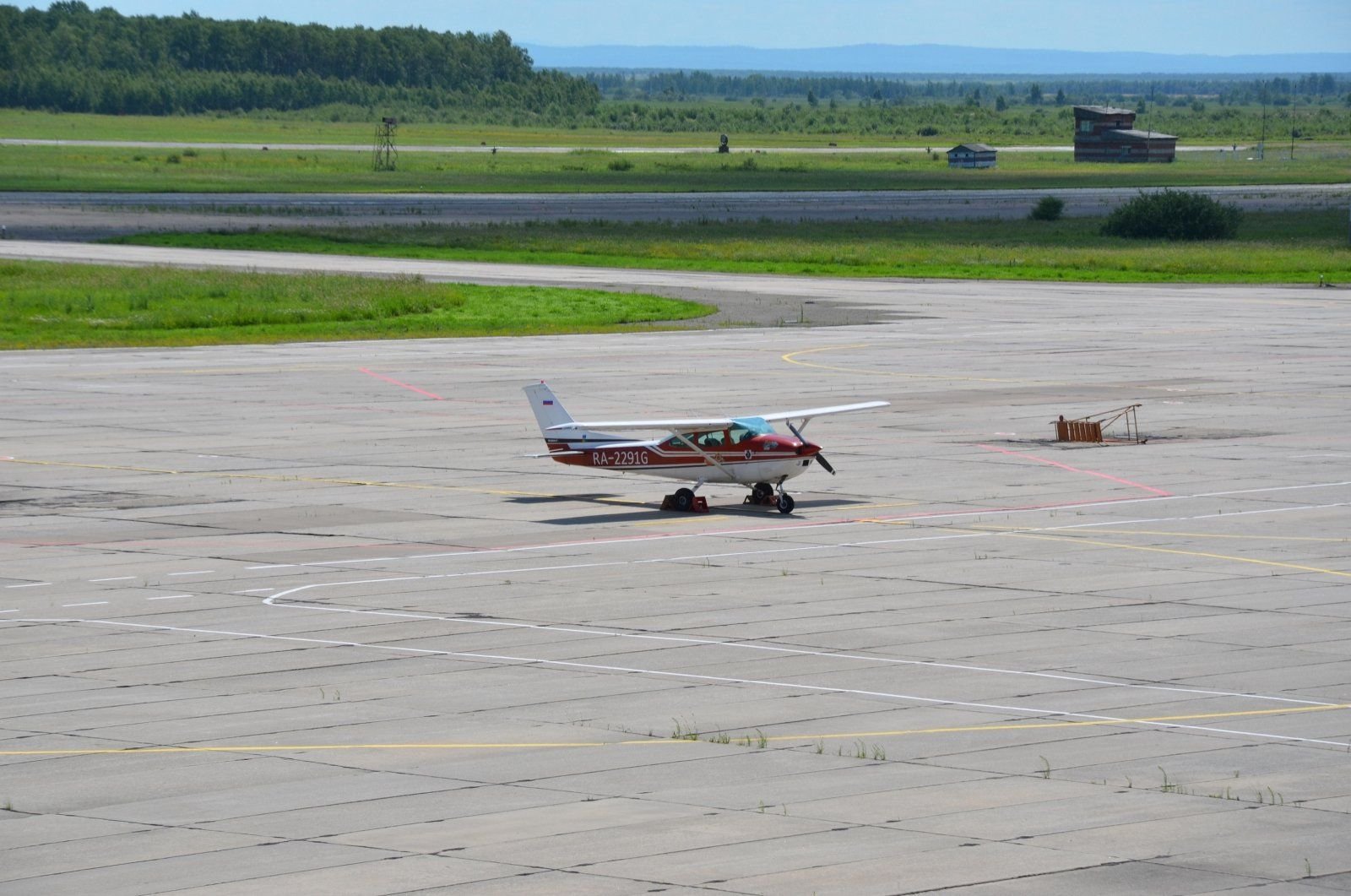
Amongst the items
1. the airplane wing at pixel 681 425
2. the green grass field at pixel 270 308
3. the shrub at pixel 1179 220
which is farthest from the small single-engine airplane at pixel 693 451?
the shrub at pixel 1179 220

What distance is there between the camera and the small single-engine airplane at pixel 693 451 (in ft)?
135

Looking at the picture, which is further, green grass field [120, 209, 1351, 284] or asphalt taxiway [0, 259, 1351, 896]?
green grass field [120, 209, 1351, 284]

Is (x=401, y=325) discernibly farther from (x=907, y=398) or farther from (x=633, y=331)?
(x=907, y=398)

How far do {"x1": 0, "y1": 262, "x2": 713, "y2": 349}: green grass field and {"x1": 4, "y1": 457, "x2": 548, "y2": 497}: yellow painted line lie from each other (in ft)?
107

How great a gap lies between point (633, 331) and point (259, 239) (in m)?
49.4

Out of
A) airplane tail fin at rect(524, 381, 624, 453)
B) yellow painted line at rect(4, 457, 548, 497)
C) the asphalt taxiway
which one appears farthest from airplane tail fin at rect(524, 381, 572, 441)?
yellow painted line at rect(4, 457, 548, 497)

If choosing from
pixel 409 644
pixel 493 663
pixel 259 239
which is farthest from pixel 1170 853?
pixel 259 239

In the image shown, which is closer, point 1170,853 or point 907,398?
point 1170,853

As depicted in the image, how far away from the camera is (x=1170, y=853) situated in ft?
62.8

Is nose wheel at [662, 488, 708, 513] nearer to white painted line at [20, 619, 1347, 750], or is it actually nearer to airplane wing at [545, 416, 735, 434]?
airplane wing at [545, 416, 735, 434]

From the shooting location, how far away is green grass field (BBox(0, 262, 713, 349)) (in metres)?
84.3

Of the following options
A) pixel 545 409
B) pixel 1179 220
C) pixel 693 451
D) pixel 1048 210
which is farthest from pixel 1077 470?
pixel 1048 210

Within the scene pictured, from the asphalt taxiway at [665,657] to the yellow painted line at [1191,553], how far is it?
0.19m

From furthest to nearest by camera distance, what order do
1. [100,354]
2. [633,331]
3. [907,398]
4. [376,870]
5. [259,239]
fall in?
[259,239]
[633,331]
[100,354]
[907,398]
[376,870]
